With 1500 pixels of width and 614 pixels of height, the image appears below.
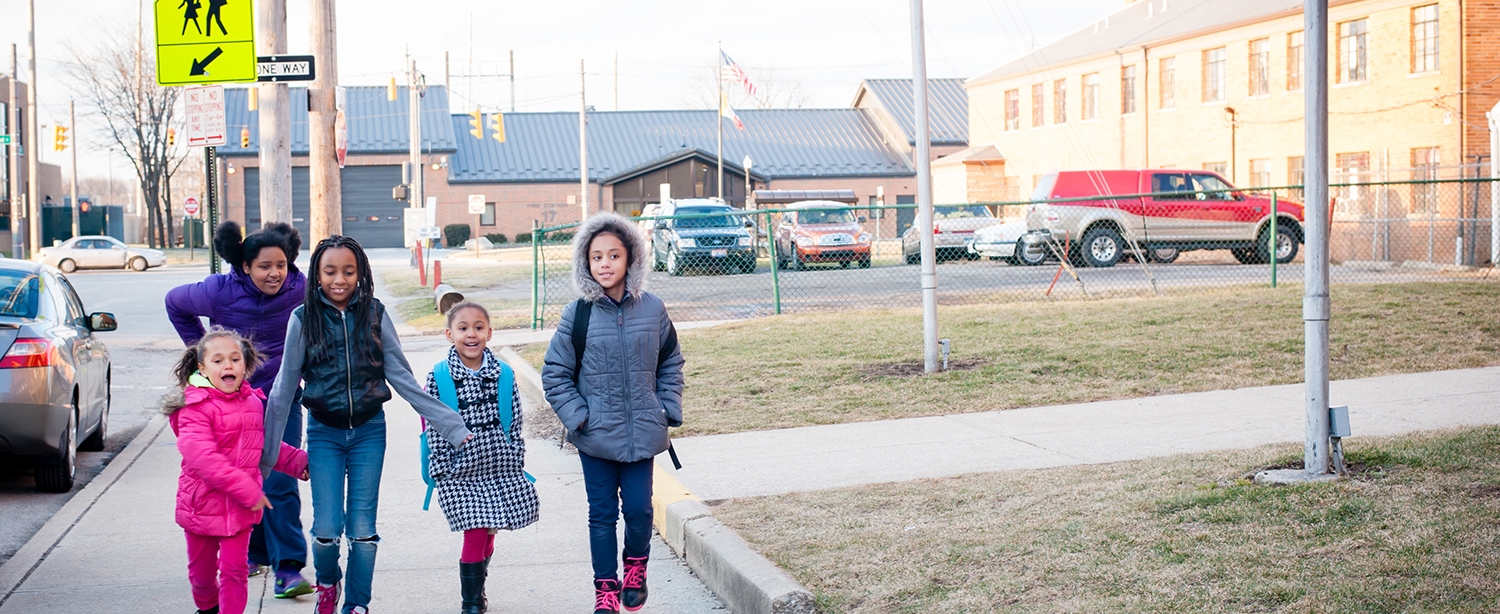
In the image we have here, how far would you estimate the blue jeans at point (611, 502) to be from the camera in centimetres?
502

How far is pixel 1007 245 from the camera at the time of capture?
24.4m

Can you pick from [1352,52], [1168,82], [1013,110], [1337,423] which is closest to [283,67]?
[1337,423]

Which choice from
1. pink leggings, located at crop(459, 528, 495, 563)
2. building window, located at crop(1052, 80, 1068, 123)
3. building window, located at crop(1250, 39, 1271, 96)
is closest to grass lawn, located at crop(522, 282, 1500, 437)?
pink leggings, located at crop(459, 528, 495, 563)

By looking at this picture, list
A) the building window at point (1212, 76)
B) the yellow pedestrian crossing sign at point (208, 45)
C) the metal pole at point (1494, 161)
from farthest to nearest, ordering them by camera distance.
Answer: the building window at point (1212, 76), the metal pole at point (1494, 161), the yellow pedestrian crossing sign at point (208, 45)

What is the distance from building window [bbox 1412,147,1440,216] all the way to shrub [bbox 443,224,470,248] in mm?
42585

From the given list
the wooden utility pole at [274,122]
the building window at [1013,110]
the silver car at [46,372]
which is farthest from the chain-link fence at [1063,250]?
the building window at [1013,110]

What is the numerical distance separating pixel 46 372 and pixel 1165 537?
6354 mm

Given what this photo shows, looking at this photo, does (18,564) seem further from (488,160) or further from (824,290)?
(488,160)

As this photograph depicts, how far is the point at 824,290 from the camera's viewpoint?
20.2 m

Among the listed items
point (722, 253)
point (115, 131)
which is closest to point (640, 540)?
point (722, 253)

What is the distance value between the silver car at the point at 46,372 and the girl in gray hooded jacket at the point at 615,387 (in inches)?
164

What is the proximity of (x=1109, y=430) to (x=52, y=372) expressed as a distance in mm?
6518

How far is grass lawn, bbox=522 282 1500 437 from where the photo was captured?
9789mm

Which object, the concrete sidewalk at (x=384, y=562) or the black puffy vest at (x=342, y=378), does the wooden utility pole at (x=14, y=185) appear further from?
the black puffy vest at (x=342, y=378)
